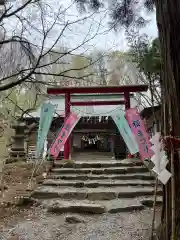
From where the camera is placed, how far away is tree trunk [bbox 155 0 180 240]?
3.32 meters

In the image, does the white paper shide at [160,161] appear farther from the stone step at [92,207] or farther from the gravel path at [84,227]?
the stone step at [92,207]

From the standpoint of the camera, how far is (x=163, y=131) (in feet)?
11.9

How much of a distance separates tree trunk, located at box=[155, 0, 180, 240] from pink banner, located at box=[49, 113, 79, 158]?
5.92 m

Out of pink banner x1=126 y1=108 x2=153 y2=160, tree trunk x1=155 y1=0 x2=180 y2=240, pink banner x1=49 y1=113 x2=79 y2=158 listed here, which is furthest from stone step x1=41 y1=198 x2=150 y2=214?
pink banner x1=49 y1=113 x2=79 y2=158

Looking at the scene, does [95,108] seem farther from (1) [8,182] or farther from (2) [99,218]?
(2) [99,218]

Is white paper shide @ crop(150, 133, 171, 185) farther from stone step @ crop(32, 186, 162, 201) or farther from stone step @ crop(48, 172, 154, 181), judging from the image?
stone step @ crop(48, 172, 154, 181)

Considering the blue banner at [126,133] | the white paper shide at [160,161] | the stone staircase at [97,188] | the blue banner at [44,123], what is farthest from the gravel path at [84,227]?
the blue banner at [126,133]

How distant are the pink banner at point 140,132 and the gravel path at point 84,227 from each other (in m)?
2.75

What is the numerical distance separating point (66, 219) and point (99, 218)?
2.03 ft

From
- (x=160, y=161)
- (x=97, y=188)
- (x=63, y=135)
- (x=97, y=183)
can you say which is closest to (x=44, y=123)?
(x=63, y=135)

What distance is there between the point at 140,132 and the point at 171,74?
17.3 feet

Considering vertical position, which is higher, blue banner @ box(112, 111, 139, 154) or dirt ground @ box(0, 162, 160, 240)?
blue banner @ box(112, 111, 139, 154)

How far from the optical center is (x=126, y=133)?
9305 millimetres

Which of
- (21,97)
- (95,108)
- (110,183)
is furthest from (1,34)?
(21,97)
